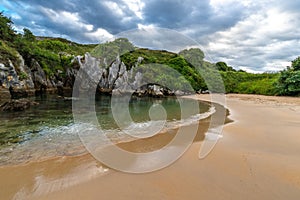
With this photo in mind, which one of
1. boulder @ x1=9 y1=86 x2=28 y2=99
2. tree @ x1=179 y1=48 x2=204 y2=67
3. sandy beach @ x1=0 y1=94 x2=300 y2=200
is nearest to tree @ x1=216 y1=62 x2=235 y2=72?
tree @ x1=179 y1=48 x2=204 y2=67

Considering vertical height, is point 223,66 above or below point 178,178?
above

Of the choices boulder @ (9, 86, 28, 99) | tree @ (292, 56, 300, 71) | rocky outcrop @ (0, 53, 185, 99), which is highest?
tree @ (292, 56, 300, 71)

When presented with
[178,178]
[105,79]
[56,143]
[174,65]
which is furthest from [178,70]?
[178,178]

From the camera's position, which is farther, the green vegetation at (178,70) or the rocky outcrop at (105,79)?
the green vegetation at (178,70)

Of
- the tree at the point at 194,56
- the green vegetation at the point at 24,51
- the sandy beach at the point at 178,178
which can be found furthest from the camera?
the tree at the point at 194,56

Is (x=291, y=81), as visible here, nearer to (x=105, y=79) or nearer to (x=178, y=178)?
(x=105, y=79)

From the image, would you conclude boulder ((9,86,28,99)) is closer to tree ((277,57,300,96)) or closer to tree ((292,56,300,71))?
tree ((277,57,300,96))

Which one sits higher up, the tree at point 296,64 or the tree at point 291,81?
the tree at point 296,64

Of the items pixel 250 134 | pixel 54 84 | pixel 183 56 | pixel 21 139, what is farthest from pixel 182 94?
pixel 21 139

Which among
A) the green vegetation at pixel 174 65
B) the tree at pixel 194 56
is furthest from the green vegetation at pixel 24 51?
the tree at pixel 194 56

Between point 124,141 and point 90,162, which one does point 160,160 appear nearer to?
point 90,162

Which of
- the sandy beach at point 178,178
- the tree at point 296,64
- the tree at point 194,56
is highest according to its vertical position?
the tree at point 194,56

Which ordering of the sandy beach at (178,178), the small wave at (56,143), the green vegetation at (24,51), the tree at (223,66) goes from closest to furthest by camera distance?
the sandy beach at (178,178) → the small wave at (56,143) → the green vegetation at (24,51) → the tree at (223,66)

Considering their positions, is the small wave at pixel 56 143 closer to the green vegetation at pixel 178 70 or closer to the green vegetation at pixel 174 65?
the green vegetation at pixel 174 65
